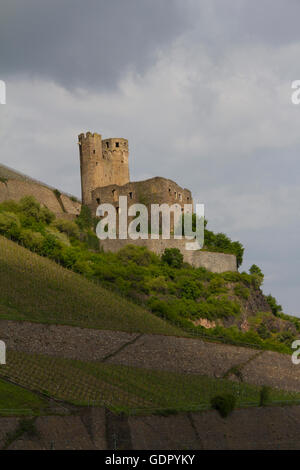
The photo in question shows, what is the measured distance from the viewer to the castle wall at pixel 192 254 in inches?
2229

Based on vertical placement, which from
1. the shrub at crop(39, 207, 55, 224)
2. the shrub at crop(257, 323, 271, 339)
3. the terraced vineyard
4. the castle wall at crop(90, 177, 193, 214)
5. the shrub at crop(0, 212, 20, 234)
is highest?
the castle wall at crop(90, 177, 193, 214)

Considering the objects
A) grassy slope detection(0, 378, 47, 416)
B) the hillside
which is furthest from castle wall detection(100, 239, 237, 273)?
grassy slope detection(0, 378, 47, 416)

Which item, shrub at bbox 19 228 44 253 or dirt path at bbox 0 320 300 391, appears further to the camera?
shrub at bbox 19 228 44 253

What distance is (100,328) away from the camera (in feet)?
124

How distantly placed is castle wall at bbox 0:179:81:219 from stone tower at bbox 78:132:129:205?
8.78 ft

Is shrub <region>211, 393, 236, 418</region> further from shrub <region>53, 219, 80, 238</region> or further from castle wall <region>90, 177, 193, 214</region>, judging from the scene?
castle wall <region>90, 177, 193, 214</region>

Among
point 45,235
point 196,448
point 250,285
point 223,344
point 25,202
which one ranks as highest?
point 25,202

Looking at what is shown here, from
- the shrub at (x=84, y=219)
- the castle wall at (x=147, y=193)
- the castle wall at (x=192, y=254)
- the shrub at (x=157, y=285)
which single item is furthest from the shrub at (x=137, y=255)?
the shrub at (x=84, y=219)

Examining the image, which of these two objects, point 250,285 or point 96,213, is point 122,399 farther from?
point 96,213

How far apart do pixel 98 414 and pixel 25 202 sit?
3674 cm

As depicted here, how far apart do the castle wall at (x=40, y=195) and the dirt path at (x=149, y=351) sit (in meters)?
27.7

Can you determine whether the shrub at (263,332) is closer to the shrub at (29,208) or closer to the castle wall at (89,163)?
the shrub at (29,208)

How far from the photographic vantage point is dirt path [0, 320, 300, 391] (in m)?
33.6

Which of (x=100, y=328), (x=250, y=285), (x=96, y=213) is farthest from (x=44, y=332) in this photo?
(x=96, y=213)
